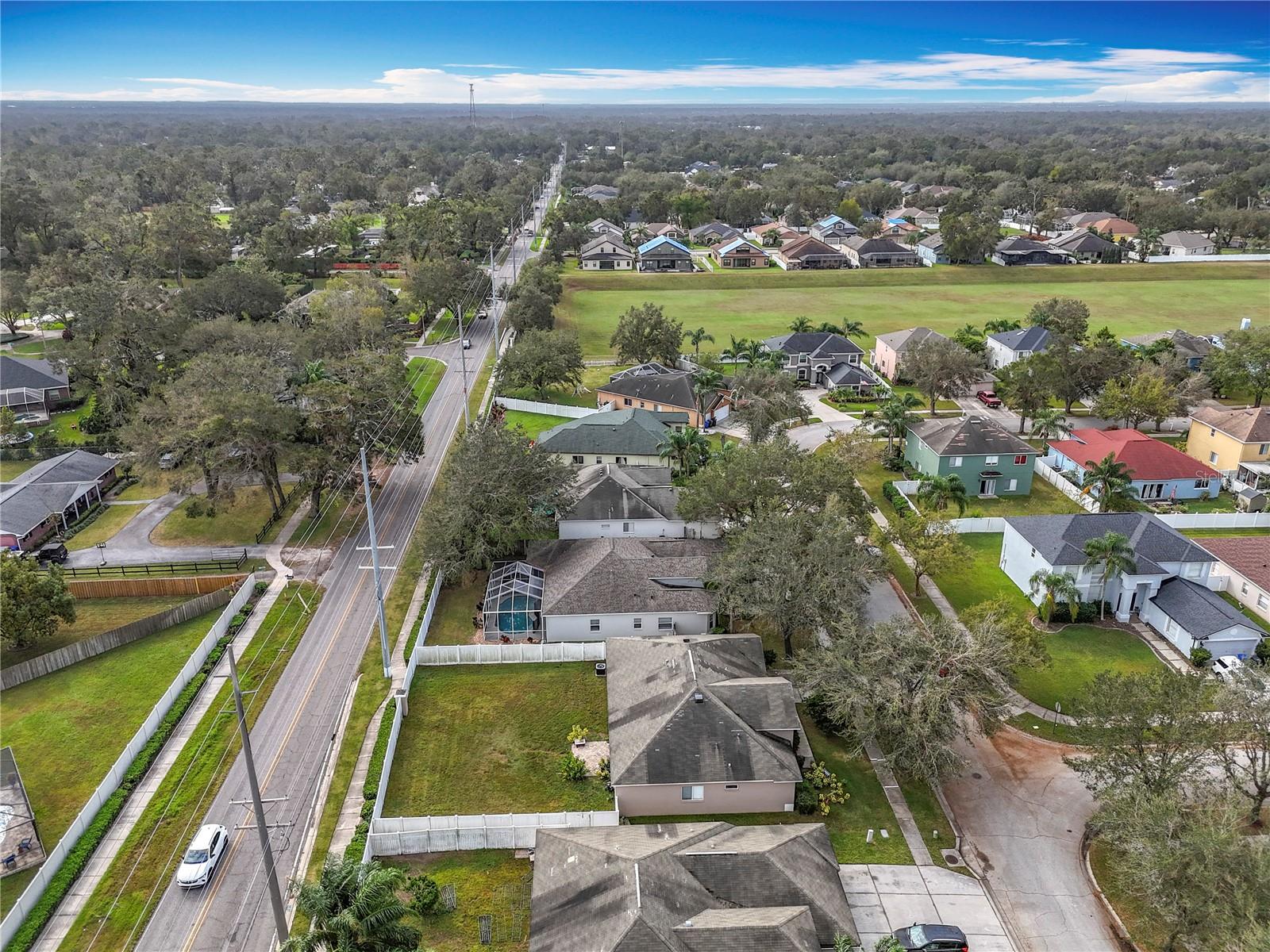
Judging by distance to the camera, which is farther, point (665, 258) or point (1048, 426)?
point (665, 258)

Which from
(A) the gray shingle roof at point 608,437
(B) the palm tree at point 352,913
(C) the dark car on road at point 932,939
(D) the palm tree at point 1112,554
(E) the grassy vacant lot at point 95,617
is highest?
(B) the palm tree at point 352,913

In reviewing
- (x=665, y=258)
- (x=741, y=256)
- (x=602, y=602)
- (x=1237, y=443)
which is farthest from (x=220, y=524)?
(x=741, y=256)

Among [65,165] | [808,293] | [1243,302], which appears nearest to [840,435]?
[808,293]

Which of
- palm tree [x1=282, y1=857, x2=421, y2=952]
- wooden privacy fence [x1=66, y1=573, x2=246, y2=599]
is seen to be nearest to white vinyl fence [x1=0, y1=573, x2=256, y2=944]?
wooden privacy fence [x1=66, y1=573, x2=246, y2=599]

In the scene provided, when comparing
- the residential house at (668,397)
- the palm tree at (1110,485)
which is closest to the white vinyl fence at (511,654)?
the residential house at (668,397)

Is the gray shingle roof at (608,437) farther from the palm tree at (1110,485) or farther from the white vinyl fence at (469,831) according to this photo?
the white vinyl fence at (469,831)

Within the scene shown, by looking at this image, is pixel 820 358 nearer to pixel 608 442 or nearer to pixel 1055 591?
pixel 608 442
